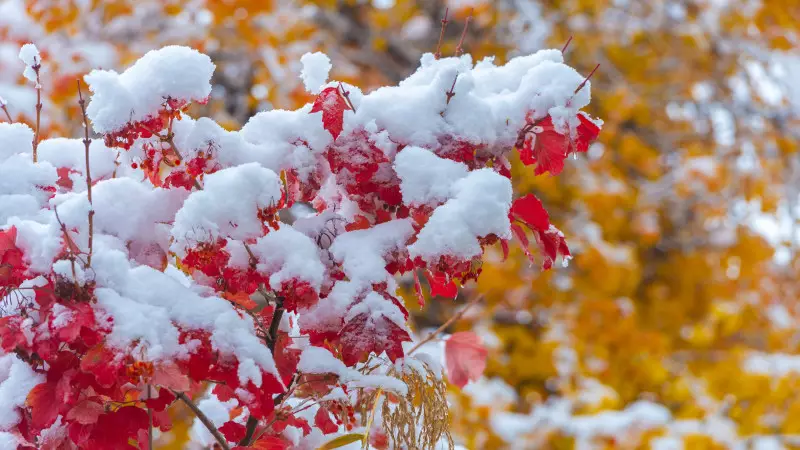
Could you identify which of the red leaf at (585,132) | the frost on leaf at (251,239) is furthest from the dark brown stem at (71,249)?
the red leaf at (585,132)

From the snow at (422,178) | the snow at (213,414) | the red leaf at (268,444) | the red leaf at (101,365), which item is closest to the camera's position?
the red leaf at (101,365)

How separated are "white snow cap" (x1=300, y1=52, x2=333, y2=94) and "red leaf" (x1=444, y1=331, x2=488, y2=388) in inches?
18.9

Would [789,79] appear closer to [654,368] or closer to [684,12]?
[684,12]

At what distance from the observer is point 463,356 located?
123cm

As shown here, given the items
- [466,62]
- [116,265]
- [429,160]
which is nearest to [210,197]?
[116,265]

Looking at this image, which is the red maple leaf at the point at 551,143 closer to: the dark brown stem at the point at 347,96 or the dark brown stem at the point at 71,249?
the dark brown stem at the point at 347,96

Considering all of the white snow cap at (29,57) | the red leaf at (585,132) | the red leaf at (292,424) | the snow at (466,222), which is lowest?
the red leaf at (292,424)

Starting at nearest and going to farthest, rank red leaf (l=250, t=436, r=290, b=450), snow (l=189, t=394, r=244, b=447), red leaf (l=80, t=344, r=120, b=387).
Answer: red leaf (l=80, t=344, r=120, b=387), red leaf (l=250, t=436, r=290, b=450), snow (l=189, t=394, r=244, b=447)

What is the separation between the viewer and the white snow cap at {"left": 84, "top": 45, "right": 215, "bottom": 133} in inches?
34.0

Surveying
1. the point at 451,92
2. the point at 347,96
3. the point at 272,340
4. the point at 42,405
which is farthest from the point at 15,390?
the point at 451,92

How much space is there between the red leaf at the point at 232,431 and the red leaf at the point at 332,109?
1.46ft

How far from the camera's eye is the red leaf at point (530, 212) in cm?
93

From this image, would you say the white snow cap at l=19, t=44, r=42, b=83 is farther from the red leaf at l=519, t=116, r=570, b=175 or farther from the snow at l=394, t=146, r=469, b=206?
the red leaf at l=519, t=116, r=570, b=175

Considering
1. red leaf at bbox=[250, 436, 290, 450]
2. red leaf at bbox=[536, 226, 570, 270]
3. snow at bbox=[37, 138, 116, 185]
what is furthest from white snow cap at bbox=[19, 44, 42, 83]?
red leaf at bbox=[536, 226, 570, 270]
